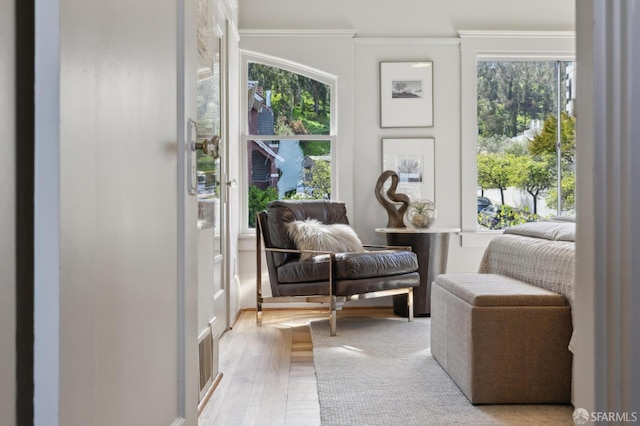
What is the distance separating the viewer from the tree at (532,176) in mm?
4984

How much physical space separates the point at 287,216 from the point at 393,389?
187cm

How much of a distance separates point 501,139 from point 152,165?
4.42 m

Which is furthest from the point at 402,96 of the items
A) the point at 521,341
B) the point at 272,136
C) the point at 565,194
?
the point at 521,341

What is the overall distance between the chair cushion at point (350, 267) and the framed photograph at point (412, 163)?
1.00 meters

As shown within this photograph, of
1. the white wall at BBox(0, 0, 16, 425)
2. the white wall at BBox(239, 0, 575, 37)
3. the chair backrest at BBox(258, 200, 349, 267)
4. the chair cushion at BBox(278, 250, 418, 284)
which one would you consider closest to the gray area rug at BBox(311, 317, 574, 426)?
the chair cushion at BBox(278, 250, 418, 284)

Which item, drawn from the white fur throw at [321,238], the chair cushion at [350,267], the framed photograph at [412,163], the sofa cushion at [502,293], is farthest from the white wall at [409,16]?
the sofa cushion at [502,293]

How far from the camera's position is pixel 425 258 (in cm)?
432

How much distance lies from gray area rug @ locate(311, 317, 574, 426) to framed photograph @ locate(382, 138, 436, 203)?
1.43m

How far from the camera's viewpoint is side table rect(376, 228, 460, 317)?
430 centimetres

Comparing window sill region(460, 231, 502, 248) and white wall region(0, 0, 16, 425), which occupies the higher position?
white wall region(0, 0, 16, 425)

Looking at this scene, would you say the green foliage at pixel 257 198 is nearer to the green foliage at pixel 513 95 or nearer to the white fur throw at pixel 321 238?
the white fur throw at pixel 321 238

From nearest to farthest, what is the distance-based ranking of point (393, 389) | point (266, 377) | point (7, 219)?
point (7, 219)
point (393, 389)
point (266, 377)

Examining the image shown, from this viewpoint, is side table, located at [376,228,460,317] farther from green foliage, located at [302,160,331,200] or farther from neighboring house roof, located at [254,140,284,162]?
neighboring house roof, located at [254,140,284,162]

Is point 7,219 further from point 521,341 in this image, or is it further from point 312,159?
point 312,159
